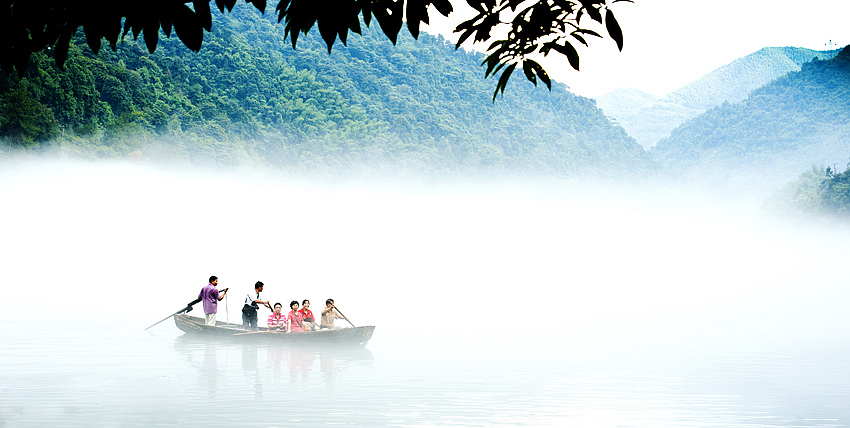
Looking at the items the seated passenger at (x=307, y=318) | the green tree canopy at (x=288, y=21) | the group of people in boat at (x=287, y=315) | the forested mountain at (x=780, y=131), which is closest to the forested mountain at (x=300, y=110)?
the forested mountain at (x=780, y=131)

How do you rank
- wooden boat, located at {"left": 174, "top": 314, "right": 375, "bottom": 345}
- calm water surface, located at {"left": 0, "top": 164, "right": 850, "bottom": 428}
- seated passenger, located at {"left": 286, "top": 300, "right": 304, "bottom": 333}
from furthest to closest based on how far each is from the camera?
seated passenger, located at {"left": 286, "top": 300, "right": 304, "bottom": 333} < wooden boat, located at {"left": 174, "top": 314, "right": 375, "bottom": 345} < calm water surface, located at {"left": 0, "top": 164, "right": 850, "bottom": 428}

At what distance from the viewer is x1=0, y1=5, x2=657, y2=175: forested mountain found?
202 feet

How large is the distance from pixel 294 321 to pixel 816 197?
7447 cm

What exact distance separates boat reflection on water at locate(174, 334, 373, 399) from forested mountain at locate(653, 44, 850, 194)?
129933 millimetres

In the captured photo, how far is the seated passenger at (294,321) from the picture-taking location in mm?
18703

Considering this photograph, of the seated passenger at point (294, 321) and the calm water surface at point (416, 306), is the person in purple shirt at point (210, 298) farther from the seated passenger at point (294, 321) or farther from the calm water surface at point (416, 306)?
the seated passenger at point (294, 321)

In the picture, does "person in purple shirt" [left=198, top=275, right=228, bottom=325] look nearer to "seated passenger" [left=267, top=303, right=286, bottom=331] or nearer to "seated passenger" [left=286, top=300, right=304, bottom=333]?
"seated passenger" [left=267, top=303, right=286, bottom=331]

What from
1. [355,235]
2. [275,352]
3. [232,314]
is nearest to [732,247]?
[355,235]

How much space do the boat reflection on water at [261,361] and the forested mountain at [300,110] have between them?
116ft

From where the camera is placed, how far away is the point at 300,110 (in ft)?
308

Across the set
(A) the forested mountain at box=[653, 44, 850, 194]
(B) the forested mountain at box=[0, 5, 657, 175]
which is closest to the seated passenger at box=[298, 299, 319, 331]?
(B) the forested mountain at box=[0, 5, 657, 175]

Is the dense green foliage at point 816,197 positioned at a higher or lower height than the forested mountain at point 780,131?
lower

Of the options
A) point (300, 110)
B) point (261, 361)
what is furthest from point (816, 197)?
point (261, 361)

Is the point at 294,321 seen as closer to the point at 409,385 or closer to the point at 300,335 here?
the point at 300,335
